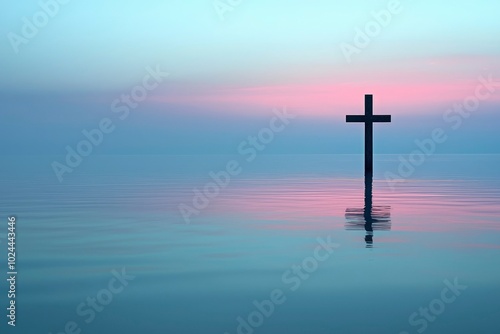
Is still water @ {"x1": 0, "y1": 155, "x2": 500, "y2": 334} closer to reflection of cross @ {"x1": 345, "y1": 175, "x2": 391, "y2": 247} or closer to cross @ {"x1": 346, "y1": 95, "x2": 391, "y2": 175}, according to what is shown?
reflection of cross @ {"x1": 345, "y1": 175, "x2": 391, "y2": 247}

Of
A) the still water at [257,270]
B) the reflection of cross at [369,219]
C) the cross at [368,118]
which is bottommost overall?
the still water at [257,270]

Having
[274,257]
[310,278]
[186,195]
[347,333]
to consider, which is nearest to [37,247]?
[274,257]

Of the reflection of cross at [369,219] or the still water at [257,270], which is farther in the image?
the reflection of cross at [369,219]

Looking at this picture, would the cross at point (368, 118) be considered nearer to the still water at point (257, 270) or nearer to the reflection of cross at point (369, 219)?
the reflection of cross at point (369, 219)

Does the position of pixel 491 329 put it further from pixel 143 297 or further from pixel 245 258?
pixel 245 258

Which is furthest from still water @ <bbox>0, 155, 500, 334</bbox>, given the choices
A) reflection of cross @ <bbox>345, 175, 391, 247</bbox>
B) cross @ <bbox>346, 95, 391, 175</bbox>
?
cross @ <bbox>346, 95, 391, 175</bbox>

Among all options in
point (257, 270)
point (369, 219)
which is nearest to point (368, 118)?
point (369, 219)

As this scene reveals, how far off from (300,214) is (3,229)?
19.2 ft

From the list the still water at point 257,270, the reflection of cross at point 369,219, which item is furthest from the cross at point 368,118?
the still water at point 257,270

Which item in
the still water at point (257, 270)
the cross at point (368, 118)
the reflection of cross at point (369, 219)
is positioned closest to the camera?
the still water at point (257, 270)

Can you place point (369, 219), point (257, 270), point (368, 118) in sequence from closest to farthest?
point (257, 270), point (369, 219), point (368, 118)

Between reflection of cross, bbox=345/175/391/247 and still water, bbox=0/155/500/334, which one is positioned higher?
reflection of cross, bbox=345/175/391/247

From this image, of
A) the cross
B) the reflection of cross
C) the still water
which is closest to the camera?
the still water

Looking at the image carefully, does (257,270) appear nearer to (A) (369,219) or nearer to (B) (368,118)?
(A) (369,219)
